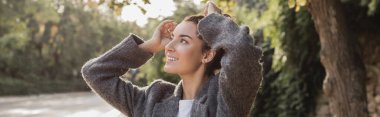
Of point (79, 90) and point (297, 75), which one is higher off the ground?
point (79, 90)

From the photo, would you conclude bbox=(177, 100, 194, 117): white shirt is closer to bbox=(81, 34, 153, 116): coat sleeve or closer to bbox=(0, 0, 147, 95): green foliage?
bbox=(81, 34, 153, 116): coat sleeve

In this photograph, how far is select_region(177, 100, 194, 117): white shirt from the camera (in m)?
2.33

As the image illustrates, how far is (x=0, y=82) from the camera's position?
93.9ft

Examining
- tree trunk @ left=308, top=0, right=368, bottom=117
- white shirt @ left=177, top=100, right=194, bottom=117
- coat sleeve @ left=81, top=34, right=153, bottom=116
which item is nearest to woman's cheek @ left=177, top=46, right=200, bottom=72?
white shirt @ left=177, top=100, right=194, bottom=117

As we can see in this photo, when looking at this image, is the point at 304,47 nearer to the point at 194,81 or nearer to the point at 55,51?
the point at 194,81

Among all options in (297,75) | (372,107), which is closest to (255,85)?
(372,107)

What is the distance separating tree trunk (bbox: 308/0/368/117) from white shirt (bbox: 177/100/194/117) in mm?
2627

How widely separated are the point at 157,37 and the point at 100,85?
295mm

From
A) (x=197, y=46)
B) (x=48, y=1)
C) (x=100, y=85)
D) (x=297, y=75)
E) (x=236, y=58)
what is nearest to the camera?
(x=236, y=58)

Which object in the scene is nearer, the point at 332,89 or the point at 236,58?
the point at 236,58

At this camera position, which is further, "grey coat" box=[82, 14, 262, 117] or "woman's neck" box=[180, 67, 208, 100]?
A: "woman's neck" box=[180, 67, 208, 100]

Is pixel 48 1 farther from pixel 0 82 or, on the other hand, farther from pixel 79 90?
pixel 79 90

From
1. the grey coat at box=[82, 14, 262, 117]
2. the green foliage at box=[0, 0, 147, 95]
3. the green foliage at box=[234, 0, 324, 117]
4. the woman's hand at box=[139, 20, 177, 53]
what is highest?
the green foliage at box=[0, 0, 147, 95]

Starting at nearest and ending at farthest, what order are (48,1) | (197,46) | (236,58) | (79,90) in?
(236,58)
(197,46)
(48,1)
(79,90)
